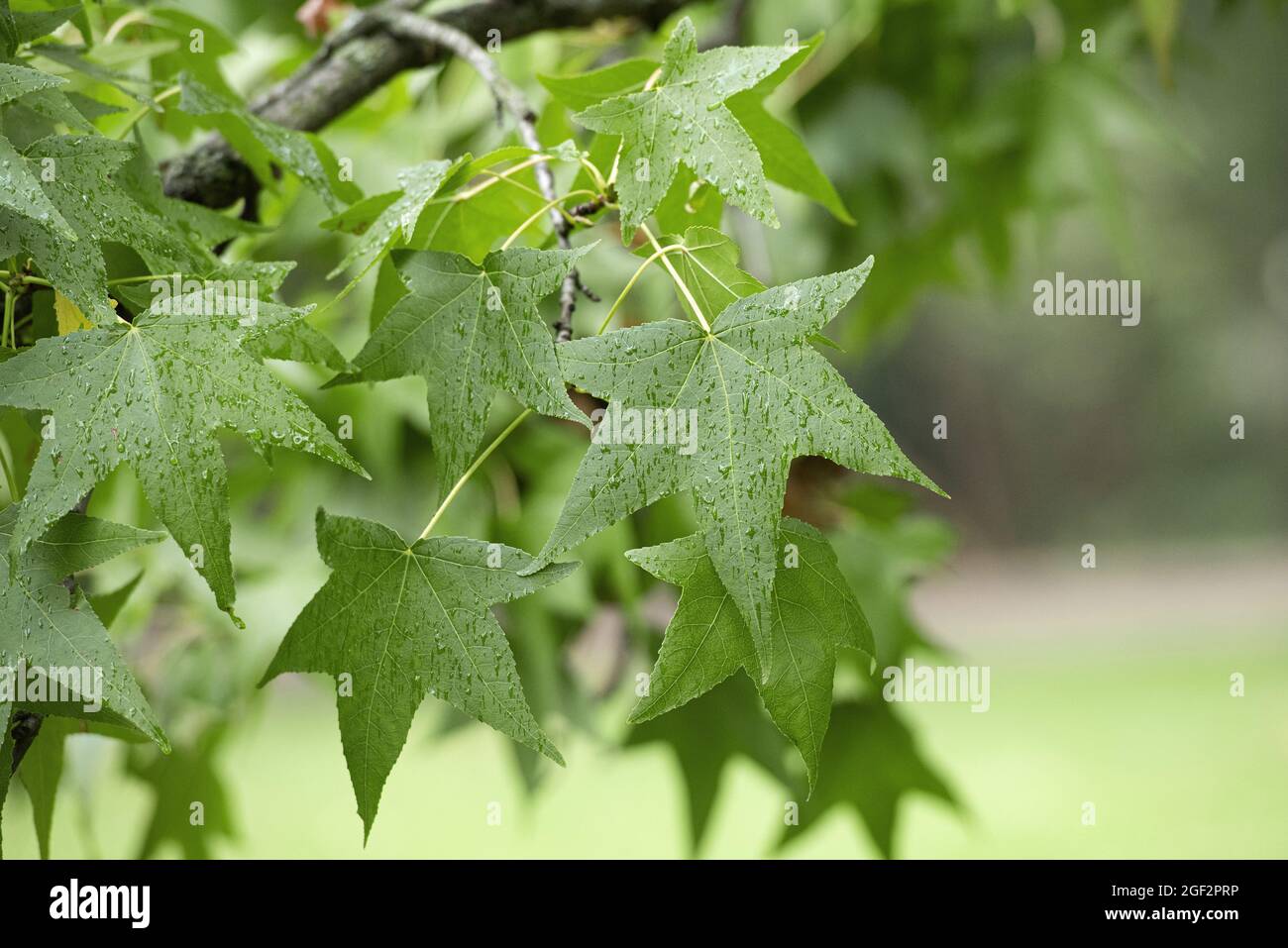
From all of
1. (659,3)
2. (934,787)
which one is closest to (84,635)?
(659,3)

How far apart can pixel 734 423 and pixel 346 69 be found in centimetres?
42

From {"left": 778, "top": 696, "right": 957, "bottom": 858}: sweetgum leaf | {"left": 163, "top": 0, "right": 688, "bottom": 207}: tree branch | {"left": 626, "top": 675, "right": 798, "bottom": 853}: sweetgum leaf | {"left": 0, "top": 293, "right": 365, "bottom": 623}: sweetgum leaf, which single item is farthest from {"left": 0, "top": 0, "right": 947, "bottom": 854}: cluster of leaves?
{"left": 778, "top": 696, "right": 957, "bottom": 858}: sweetgum leaf

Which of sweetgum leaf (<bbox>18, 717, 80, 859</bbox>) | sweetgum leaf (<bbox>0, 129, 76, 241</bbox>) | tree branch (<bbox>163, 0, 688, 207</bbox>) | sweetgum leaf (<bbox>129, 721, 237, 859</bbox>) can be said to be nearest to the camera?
sweetgum leaf (<bbox>0, 129, 76, 241</bbox>)

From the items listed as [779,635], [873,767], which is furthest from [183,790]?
[779,635]

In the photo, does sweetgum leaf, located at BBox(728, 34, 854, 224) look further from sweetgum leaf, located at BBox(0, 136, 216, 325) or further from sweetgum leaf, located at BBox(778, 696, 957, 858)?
sweetgum leaf, located at BBox(778, 696, 957, 858)

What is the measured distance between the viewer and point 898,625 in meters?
1.08

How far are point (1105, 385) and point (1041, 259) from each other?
20.5 ft

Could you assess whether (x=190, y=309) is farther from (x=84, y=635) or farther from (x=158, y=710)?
(x=158, y=710)

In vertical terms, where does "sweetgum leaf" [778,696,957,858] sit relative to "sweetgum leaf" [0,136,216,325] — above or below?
below

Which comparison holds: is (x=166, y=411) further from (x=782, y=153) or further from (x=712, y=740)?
(x=712, y=740)

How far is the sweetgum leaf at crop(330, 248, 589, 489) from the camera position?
0.38m

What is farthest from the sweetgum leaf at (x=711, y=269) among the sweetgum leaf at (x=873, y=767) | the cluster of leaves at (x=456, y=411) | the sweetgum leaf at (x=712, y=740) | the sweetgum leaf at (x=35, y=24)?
the sweetgum leaf at (x=873, y=767)

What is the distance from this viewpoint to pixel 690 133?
1.28 feet

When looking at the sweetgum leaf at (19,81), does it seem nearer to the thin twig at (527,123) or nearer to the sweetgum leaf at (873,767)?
the thin twig at (527,123)
